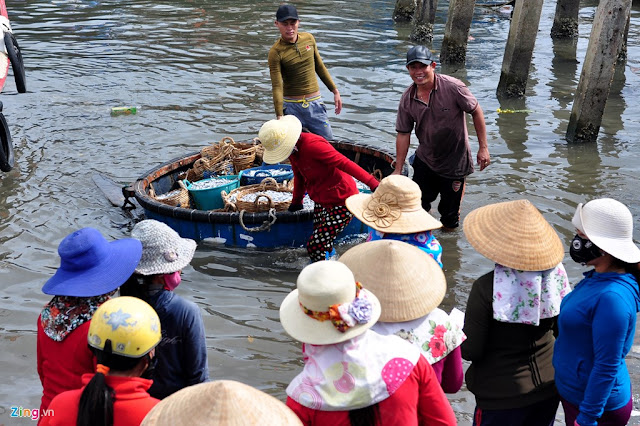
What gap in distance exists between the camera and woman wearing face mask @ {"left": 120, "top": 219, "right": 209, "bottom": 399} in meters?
3.24

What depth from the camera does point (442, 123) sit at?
638cm

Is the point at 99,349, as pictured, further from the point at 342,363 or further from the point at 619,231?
the point at 619,231

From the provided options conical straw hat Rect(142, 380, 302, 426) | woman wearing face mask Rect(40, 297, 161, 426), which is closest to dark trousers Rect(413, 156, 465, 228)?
woman wearing face mask Rect(40, 297, 161, 426)

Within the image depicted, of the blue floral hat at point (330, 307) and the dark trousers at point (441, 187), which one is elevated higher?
the blue floral hat at point (330, 307)

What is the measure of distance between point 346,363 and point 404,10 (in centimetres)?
1853

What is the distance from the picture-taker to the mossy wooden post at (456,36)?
49.4ft

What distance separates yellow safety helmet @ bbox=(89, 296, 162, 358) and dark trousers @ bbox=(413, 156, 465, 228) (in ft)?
14.9

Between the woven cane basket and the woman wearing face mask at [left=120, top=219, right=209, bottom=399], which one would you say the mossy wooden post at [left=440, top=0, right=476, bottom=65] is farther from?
the woman wearing face mask at [left=120, top=219, right=209, bottom=399]

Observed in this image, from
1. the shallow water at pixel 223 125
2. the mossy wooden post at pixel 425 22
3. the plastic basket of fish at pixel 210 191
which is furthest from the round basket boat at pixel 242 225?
the mossy wooden post at pixel 425 22

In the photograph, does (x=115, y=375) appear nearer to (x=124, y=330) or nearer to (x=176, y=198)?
(x=124, y=330)

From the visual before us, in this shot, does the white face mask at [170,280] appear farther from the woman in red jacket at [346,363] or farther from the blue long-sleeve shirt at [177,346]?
the woman in red jacket at [346,363]

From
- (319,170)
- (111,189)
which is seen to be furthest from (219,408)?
(111,189)

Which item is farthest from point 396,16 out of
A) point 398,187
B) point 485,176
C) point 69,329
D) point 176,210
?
point 69,329

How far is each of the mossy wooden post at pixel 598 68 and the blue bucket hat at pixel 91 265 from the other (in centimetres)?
809
